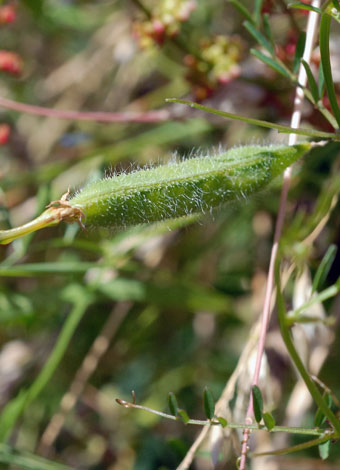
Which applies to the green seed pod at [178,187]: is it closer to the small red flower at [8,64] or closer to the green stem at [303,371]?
the green stem at [303,371]

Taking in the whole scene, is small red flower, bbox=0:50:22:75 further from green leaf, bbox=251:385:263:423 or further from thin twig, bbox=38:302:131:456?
green leaf, bbox=251:385:263:423

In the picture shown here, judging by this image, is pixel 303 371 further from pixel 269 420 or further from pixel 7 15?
pixel 7 15

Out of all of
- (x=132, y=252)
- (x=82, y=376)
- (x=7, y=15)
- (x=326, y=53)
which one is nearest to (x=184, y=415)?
(x=326, y=53)

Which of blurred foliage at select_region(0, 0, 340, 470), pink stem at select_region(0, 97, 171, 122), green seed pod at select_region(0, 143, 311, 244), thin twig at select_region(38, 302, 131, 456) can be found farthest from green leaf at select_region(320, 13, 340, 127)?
thin twig at select_region(38, 302, 131, 456)

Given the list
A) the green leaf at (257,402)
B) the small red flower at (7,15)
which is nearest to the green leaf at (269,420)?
the green leaf at (257,402)

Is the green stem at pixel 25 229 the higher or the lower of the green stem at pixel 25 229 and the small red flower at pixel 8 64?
the lower

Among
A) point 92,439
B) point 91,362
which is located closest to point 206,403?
point 91,362
